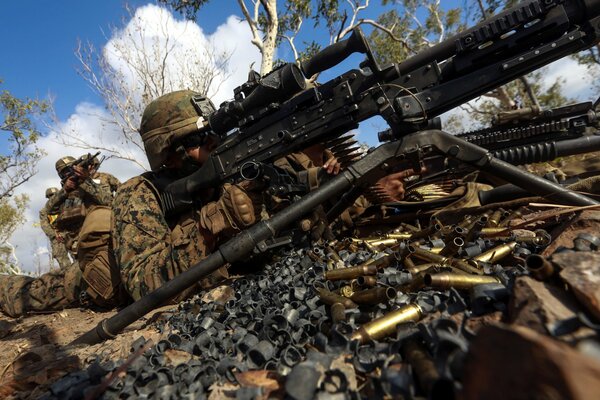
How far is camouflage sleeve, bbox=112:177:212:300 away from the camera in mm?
3424

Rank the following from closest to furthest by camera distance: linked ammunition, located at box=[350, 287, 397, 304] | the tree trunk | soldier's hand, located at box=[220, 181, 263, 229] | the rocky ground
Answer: the rocky ground < linked ammunition, located at box=[350, 287, 397, 304] < soldier's hand, located at box=[220, 181, 263, 229] < the tree trunk

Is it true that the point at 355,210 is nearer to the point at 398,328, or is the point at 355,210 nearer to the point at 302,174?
the point at 302,174

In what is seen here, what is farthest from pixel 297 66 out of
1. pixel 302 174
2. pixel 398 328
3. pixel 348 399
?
pixel 348 399

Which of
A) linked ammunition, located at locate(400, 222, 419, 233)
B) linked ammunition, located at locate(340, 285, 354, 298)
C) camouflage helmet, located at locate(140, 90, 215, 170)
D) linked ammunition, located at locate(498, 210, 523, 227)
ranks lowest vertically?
linked ammunition, located at locate(498, 210, 523, 227)

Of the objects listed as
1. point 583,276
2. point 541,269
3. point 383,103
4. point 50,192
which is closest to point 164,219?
point 383,103

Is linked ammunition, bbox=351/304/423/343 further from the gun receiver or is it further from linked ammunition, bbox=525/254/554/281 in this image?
the gun receiver

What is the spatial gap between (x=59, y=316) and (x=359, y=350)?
4921mm

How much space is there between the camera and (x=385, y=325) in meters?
1.54

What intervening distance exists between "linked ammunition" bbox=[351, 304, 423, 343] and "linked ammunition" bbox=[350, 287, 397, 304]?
19 cm

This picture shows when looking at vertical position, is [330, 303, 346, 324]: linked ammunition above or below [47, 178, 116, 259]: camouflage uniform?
below

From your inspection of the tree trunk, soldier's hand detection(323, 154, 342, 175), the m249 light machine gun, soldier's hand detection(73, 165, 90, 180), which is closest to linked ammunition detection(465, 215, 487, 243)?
the m249 light machine gun

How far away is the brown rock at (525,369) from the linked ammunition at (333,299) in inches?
42.1

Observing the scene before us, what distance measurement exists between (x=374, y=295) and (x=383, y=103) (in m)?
1.88

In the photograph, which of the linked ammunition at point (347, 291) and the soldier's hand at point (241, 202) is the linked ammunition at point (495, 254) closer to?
the linked ammunition at point (347, 291)
